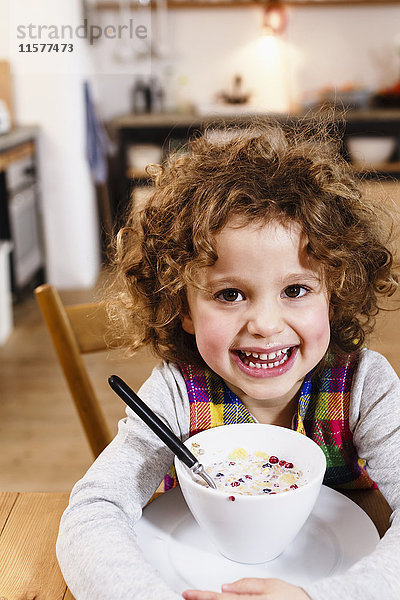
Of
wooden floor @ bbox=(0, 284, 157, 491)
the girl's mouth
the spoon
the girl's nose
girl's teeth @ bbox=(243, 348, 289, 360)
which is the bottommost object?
wooden floor @ bbox=(0, 284, 157, 491)

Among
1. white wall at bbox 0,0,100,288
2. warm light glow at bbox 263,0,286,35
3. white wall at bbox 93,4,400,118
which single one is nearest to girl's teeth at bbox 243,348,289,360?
white wall at bbox 0,0,100,288

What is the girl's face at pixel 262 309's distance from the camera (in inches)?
31.0

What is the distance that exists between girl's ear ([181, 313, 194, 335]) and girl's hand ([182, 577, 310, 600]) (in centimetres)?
39

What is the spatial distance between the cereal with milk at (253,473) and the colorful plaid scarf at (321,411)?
5.0 inches

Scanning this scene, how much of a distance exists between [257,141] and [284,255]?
0.17m

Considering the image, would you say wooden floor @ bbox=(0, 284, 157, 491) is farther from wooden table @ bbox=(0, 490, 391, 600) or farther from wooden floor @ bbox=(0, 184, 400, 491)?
wooden table @ bbox=(0, 490, 391, 600)

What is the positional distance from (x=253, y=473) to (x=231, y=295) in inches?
7.9

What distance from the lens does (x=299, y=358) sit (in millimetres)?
829

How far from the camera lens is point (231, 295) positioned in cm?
81

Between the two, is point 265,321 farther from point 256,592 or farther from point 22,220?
point 22,220

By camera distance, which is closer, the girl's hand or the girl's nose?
the girl's hand

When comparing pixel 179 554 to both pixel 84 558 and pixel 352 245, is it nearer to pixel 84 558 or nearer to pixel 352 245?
pixel 84 558

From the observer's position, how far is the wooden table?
0.67 meters

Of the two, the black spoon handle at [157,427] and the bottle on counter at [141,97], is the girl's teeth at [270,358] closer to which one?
the black spoon handle at [157,427]
